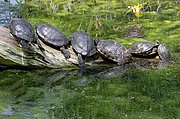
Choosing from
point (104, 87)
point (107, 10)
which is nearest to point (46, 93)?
point (104, 87)

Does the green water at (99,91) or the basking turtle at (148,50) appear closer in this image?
the green water at (99,91)

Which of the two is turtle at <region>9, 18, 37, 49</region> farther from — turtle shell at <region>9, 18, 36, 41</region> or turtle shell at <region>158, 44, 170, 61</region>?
turtle shell at <region>158, 44, 170, 61</region>

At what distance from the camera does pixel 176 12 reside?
33.0 ft

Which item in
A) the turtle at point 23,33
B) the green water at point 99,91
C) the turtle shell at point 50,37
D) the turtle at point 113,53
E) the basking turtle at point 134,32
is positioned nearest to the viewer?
the green water at point 99,91

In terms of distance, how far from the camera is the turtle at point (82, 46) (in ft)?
21.3

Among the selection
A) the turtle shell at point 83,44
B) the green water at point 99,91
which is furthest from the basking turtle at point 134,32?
the turtle shell at point 83,44

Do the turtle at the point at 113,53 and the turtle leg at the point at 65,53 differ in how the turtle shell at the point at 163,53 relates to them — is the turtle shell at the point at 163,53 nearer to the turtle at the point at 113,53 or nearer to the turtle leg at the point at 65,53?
the turtle at the point at 113,53

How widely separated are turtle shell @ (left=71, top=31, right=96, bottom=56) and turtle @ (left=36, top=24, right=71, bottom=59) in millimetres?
143

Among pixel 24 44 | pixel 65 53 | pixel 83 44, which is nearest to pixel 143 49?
pixel 83 44

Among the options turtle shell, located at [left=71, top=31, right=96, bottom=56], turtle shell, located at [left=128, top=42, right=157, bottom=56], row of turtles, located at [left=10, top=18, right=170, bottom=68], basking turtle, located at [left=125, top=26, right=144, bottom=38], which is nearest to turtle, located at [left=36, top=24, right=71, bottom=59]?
row of turtles, located at [left=10, top=18, right=170, bottom=68]

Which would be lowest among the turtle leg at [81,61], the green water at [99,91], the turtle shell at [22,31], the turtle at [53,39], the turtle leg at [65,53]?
the green water at [99,91]

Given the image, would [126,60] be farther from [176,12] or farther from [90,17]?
[176,12]

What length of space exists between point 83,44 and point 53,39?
0.50 meters

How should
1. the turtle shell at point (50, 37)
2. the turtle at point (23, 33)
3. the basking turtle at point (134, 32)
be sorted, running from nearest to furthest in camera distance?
the turtle at point (23, 33)
the turtle shell at point (50, 37)
the basking turtle at point (134, 32)
